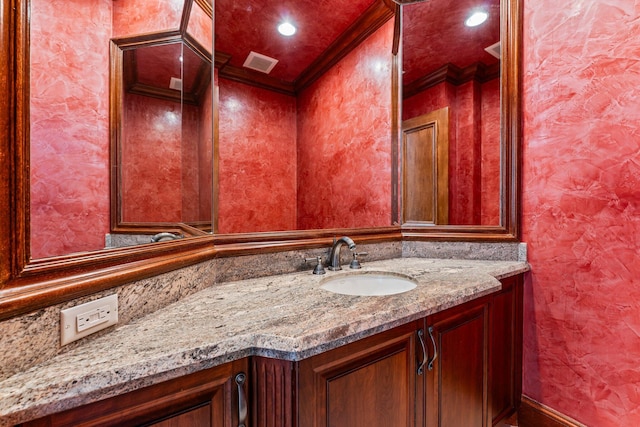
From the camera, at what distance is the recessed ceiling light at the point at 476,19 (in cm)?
167

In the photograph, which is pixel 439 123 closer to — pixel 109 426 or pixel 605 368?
pixel 605 368

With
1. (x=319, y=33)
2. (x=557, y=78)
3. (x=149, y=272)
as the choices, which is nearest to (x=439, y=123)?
(x=557, y=78)

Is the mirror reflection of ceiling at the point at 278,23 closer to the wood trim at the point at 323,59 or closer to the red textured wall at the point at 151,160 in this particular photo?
the wood trim at the point at 323,59

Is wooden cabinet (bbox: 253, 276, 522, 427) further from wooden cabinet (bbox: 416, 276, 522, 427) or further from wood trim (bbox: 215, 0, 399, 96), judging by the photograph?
wood trim (bbox: 215, 0, 399, 96)

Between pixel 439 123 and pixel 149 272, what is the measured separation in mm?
1634

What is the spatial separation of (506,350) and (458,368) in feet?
1.75

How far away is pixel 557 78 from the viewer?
1.43 metres

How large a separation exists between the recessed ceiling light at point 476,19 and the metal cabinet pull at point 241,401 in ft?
6.72

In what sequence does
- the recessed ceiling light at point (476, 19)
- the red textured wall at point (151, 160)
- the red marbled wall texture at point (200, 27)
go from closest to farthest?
the red textured wall at point (151, 160)
the red marbled wall texture at point (200, 27)
the recessed ceiling light at point (476, 19)

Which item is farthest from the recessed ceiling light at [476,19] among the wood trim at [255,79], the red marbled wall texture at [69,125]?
the red marbled wall texture at [69,125]

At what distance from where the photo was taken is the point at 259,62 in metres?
1.37

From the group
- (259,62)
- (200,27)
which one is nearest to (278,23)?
(259,62)

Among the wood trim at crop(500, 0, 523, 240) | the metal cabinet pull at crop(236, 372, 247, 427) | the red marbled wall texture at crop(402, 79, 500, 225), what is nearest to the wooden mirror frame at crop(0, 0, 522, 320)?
the metal cabinet pull at crop(236, 372, 247, 427)

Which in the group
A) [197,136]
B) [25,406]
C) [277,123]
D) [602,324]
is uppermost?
[277,123]
